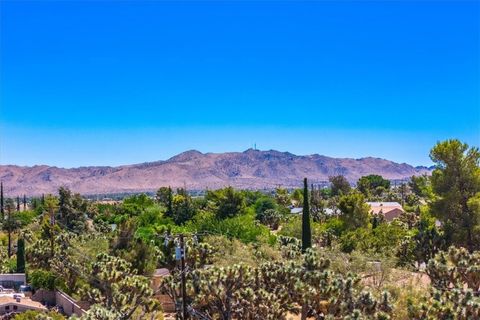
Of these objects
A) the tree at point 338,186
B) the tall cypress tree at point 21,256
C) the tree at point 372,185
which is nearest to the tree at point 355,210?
the tall cypress tree at point 21,256

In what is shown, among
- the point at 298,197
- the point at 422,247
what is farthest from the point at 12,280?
the point at 298,197

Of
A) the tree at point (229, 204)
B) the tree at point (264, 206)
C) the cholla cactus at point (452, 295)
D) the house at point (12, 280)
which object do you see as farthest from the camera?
the tree at point (264, 206)

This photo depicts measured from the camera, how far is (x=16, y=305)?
34.9 meters

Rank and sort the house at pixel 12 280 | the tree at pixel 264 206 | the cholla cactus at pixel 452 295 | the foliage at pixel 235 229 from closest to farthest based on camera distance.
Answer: the cholla cactus at pixel 452 295, the house at pixel 12 280, the foliage at pixel 235 229, the tree at pixel 264 206

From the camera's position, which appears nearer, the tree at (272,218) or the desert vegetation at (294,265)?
the desert vegetation at (294,265)

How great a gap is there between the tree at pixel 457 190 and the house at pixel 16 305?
27355 mm

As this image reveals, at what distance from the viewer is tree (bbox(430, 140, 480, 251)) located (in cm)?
4069

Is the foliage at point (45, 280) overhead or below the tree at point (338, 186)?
below

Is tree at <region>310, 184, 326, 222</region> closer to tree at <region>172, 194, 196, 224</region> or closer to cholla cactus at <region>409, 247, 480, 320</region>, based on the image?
tree at <region>172, 194, 196, 224</region>

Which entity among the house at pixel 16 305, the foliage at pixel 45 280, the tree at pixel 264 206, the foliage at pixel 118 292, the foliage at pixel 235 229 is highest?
the tree at pixel 264 206

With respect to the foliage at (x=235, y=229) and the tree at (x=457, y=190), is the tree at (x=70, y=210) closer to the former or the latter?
the foliage at (x=235, y=229)

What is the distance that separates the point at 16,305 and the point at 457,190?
2980 centimetres

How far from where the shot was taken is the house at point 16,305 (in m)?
34.5

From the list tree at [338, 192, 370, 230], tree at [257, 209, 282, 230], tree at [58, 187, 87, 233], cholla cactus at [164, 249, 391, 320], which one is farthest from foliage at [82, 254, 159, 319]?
tree at [257, 209, 282, 230]
